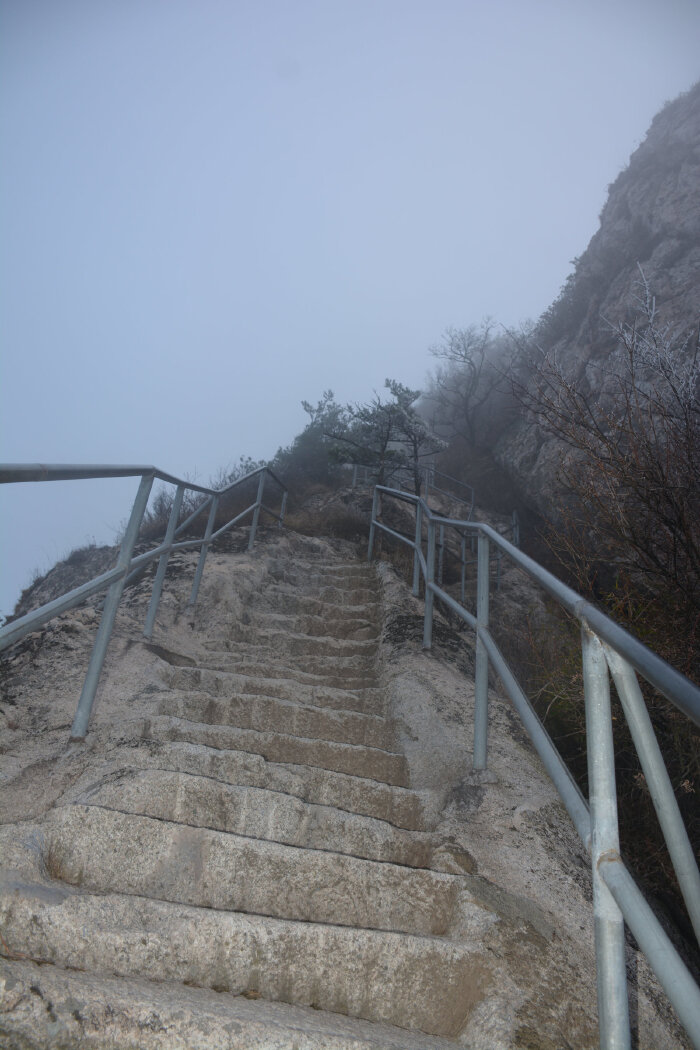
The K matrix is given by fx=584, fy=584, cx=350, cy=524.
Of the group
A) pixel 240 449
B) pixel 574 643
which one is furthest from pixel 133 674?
pixel 240 449

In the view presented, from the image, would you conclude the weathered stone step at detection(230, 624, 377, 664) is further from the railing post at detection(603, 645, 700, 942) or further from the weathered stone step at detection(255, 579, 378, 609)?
the railing post at detection(603, 645, 700, 942)

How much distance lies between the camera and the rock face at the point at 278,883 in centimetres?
114

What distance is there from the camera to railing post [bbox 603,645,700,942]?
864mm

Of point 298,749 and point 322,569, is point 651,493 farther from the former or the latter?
point 322,569

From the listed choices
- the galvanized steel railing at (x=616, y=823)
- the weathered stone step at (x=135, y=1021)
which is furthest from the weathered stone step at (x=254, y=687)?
the galvanized steel railing at (x=616, y=823)

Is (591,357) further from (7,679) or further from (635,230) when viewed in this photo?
(7,679)

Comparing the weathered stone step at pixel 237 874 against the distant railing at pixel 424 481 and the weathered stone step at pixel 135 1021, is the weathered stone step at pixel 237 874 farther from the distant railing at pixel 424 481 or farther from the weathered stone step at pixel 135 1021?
the distant railing at pixel 424 481

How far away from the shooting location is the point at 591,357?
1254cm

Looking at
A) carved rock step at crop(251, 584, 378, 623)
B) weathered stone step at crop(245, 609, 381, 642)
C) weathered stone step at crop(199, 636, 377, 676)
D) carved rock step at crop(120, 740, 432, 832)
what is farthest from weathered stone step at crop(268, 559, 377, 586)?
carved rock step at crop(120, 740, 432, 832)

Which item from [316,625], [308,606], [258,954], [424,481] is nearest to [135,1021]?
[258,954]

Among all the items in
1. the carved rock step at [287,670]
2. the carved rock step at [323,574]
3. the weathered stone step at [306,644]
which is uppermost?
the carved rock step at [323,574]

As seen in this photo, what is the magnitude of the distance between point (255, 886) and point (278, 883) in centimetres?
6

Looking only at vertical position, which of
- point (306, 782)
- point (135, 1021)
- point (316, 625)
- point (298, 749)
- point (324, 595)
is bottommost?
point (135, 1021)

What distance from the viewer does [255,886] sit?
1.56m
